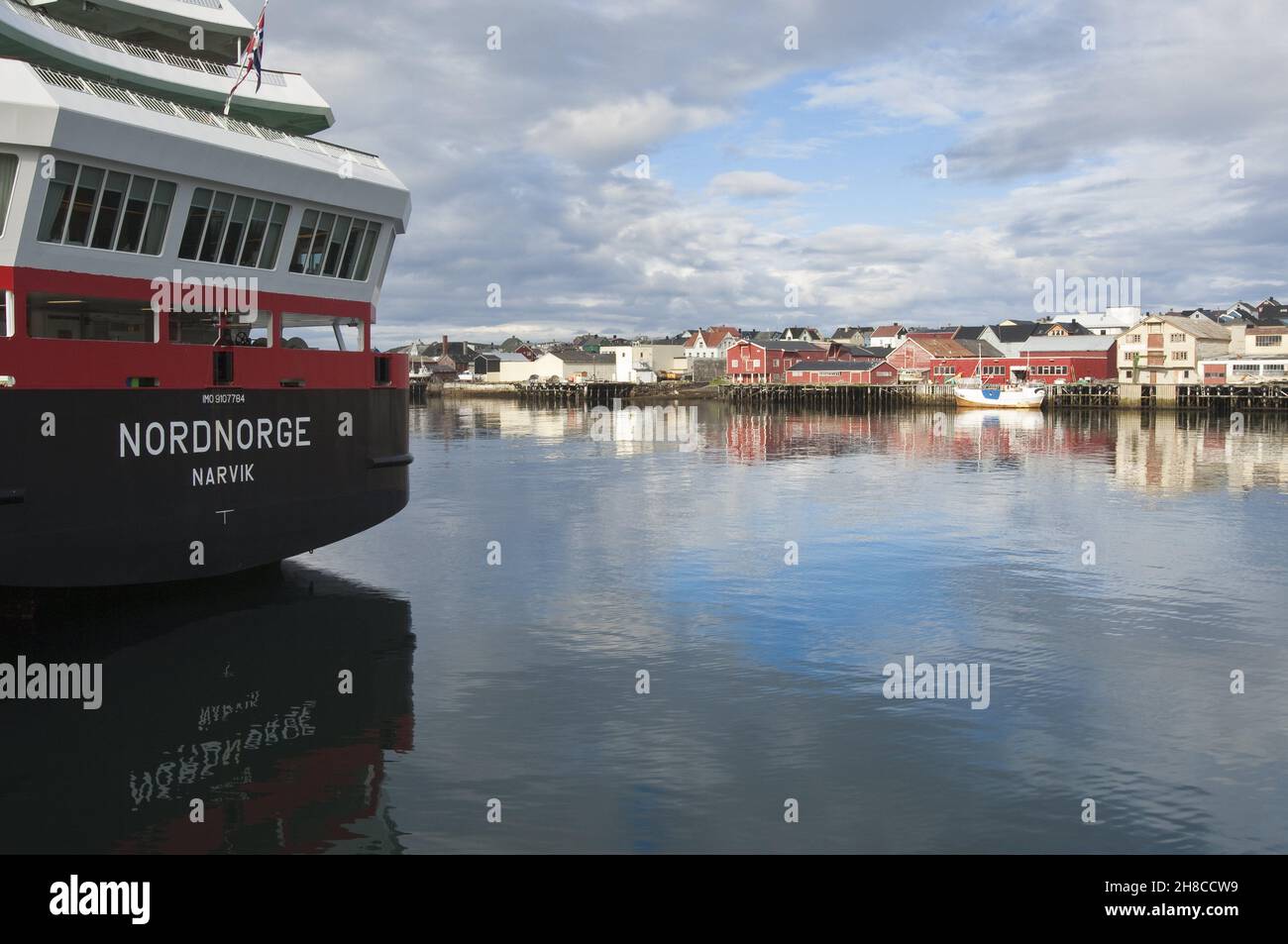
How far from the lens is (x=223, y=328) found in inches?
776

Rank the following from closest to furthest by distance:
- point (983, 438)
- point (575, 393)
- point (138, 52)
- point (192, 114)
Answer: point (192, 114)
point (138, 52)
point (983, 438)
point (575, 393)

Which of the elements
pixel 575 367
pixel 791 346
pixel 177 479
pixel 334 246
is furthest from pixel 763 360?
pixel 177 479

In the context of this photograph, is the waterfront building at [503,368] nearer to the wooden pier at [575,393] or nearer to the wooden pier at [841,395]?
the wooden pier at [575,393]

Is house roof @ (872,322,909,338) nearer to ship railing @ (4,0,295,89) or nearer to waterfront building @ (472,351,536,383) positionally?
waterfront building @ (472,351,536,383)

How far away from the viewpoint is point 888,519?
109 ft

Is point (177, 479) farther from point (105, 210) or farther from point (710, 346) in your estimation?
point (710, 346)

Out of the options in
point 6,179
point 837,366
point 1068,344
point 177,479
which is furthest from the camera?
point 837,366

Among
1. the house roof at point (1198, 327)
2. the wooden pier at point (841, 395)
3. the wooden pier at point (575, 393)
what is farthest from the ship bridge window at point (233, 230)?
the wooden pier at point (575, 393)

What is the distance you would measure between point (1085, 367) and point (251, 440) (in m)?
119

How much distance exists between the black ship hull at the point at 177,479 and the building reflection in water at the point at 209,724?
61.7 inches

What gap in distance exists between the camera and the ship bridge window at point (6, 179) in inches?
632

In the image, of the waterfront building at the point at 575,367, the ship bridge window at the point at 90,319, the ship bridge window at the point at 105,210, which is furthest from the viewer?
the waterfront building at the point at 575,367

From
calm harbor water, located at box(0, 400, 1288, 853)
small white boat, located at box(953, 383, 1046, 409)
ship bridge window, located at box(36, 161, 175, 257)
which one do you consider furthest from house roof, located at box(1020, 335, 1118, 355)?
ship bridge window, located at box(36, 161, 175, 257)

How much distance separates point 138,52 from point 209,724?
15.4 m
